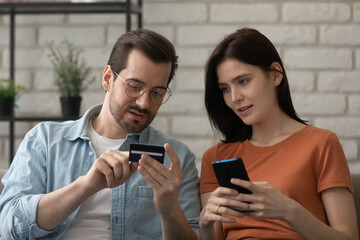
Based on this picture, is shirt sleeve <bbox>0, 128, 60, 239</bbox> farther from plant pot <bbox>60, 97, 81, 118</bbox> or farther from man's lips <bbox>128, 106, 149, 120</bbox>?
plant pot <bbox>60, 97, 81, 118</bbox>

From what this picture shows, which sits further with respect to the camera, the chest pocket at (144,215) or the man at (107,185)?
the chest pocket at (144,215)

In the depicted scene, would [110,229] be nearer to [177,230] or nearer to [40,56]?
[177,230]

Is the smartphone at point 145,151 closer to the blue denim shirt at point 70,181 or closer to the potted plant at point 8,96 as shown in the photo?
the blue denim shirt at point 70,181

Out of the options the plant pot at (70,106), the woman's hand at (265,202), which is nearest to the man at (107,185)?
the woman's hand at (265,202)

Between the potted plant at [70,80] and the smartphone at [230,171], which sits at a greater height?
the potted plant at [70,80]

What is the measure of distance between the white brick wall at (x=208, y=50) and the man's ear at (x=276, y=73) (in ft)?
2.58

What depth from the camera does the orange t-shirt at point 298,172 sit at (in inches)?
65.9

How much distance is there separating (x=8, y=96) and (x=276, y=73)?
1.36 meters

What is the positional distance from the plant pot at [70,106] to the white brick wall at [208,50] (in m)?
0.16

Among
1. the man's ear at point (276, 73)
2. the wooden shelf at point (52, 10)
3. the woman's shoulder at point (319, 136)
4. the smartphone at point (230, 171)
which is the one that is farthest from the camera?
the wooden shelf at point (52, 10)

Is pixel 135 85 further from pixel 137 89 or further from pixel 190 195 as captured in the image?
pixel 190 195

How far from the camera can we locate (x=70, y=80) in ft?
8.41

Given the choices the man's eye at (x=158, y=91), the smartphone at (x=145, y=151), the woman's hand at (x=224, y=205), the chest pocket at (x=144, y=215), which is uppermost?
the man's eye at (x=158, y=91)

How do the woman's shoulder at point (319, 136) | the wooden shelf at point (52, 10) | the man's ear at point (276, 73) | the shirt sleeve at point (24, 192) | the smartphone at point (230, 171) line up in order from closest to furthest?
the smartphone at point (230, 171) < the shirt sleeve at point (24, 192) < the woman's shoulder at point (319, 136) < the man's ear at point (276, 73) < the wooden shelf at point (52, 10)
